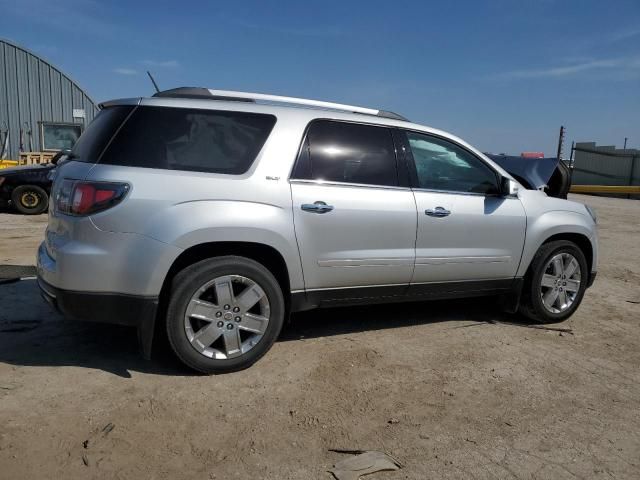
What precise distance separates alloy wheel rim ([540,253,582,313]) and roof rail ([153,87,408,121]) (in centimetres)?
198

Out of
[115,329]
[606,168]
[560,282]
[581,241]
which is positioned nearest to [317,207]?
[115,329]

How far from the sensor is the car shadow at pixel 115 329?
380 cm

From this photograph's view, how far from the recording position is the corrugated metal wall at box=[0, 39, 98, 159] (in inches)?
834

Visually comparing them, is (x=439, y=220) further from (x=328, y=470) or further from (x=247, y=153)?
(x=328, y=470)

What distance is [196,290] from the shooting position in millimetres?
3490

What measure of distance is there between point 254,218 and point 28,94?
22.0 m

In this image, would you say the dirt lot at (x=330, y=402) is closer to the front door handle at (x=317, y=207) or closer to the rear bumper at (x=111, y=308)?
the rear bumper at (x=111, y=308)

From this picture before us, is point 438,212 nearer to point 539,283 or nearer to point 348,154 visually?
point 348,154

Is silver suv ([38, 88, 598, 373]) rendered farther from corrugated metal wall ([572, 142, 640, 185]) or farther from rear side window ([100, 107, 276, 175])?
corrugated metal wall ([572, 142, 640, 185])

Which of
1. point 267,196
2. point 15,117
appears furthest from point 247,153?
point 15,117

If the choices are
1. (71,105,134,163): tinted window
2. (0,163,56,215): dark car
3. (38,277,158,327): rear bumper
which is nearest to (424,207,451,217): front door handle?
(38,277,158,327): rear bumper

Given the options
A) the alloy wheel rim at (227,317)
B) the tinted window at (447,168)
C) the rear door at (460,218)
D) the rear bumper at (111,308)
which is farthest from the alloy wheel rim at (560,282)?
the rear bumper at (111,308)

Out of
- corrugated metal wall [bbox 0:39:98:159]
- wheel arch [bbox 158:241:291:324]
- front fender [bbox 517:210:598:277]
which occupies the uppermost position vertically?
corrugated metal wall [bbox 0:39:98:159]

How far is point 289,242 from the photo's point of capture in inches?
147
